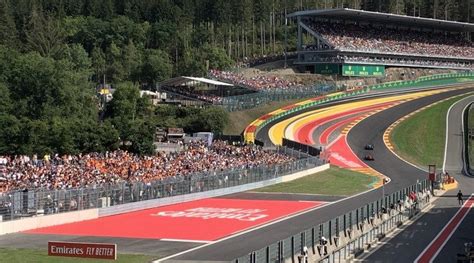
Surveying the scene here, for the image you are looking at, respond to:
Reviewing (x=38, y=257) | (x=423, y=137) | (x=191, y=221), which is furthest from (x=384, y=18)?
A: (x=38, y=257)

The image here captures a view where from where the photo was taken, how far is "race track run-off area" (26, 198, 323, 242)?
1375 inches

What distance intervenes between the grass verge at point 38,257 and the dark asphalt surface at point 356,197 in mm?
1508

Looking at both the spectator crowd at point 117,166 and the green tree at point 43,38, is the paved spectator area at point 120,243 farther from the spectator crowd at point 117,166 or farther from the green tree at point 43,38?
the green tree at point 43,38

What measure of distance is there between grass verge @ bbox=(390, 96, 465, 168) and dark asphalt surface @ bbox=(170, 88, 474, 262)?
1.88 metres

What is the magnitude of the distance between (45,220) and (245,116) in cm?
5728

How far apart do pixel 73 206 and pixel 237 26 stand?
120 metres

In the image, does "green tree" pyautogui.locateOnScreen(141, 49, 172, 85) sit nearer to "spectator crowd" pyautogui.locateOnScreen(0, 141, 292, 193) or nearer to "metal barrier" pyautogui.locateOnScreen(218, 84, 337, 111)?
"metal barrier" pyautogui.locateOnScreen(218, 84, 337, 111)

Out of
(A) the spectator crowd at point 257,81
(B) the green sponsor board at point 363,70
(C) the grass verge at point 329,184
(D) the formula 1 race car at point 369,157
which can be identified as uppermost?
(B) the green sponsor board at point 363,70

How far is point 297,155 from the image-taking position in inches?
2726

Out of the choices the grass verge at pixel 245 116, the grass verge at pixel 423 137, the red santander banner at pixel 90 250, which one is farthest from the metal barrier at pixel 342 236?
the grass verge at pixel 245 116

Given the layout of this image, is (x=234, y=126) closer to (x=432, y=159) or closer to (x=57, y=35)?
(x=432, y=159)

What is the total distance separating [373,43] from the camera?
134m

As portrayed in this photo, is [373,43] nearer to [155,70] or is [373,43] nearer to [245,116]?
[155,70]

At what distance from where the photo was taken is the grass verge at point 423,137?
7812cm
